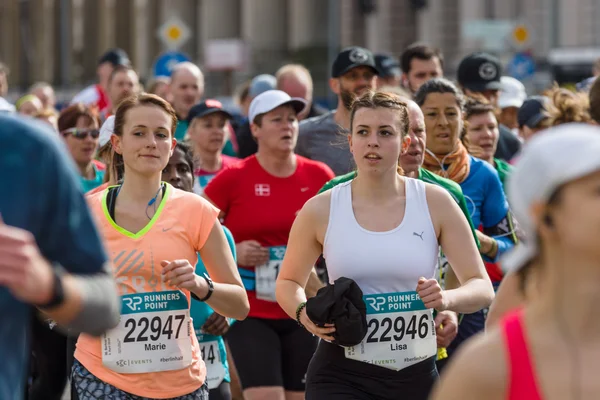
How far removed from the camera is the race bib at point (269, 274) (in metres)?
7.60

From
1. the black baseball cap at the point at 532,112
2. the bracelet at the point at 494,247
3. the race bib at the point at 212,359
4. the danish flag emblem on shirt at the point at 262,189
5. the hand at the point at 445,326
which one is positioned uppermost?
the black baseball cap at the point at 532,112

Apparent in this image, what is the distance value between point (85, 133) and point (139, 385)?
4.28m

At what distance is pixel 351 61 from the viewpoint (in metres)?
9.31

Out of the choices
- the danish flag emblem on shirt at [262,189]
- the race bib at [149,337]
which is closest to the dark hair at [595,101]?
the race bib at [149,337]

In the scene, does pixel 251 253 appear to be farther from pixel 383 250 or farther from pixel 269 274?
pixel 383 250

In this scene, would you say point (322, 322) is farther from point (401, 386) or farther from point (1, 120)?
point (1, 120)

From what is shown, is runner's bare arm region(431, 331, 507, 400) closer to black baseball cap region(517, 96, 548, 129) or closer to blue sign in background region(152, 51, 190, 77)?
black baseball cap region(517, 96, 548, 129)

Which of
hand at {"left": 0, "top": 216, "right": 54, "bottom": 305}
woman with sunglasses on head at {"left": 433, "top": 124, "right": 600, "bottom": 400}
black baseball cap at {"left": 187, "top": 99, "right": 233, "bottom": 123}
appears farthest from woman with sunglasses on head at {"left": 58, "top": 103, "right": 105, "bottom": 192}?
→ woman with sunglasses on head at {"left": 433, "top": 124, "right": 600, "bottom": 400}

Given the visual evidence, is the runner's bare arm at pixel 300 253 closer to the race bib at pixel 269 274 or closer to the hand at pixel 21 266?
the race bib at pixel 269 274

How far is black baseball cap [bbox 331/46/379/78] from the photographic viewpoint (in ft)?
30.5

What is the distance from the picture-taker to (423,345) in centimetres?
562

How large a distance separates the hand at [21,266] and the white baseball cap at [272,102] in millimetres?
5372

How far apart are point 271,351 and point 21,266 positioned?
4.60 metres

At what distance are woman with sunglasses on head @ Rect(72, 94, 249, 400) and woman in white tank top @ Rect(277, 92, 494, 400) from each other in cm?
33
